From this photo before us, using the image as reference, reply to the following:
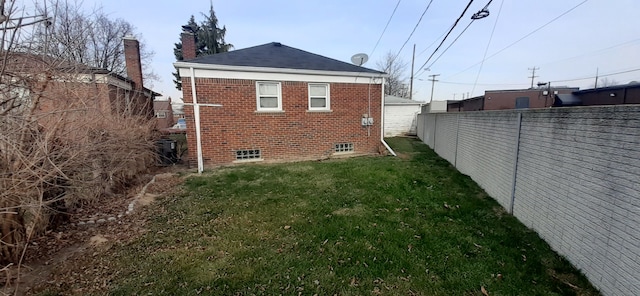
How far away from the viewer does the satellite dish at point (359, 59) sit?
11.1 meters

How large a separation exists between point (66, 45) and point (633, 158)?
6.36 metres

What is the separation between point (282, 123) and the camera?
9.31m

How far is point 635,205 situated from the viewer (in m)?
2.08

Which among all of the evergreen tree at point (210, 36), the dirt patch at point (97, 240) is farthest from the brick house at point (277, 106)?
the evergreen tree at point (210, 36)

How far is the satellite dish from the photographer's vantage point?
438 inches

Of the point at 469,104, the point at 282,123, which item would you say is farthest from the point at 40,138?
the point at 469,104

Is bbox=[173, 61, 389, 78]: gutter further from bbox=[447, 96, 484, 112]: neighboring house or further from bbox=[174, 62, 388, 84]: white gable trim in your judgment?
bbox=[447, 96, 484, 112]: neighboring house

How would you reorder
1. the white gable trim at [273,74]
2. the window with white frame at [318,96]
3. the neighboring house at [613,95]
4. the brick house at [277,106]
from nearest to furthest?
the white gable trim at [273,74] < the brick house at [277,106] < the window with white frame at [318,96] < the neighboring house at [613,95]

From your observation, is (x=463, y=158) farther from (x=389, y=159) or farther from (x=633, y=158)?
(x=633, y=158)

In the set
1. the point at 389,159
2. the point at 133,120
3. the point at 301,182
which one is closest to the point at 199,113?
the point at 133,120

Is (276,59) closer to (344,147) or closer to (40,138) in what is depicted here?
(344,147)

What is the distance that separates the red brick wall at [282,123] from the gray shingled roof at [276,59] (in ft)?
2.03

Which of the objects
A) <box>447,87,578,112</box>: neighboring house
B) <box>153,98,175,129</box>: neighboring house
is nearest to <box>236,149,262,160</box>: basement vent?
<box>153,98,175,129</box>: neighboring house

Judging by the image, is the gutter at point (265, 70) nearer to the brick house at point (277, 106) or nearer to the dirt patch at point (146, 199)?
the brick house at point (277, 106)
